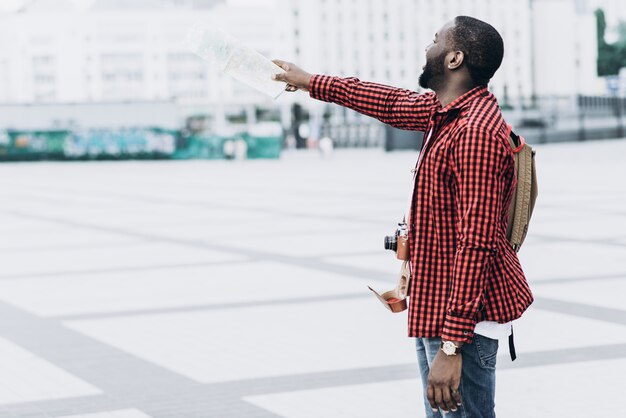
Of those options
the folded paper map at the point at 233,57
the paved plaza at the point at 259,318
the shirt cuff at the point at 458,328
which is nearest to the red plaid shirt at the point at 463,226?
the shirt cuff at the point at 458,328

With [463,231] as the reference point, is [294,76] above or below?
above

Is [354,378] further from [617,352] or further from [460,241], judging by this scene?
[460,241]

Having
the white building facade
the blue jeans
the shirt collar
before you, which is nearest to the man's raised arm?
the shirt collar

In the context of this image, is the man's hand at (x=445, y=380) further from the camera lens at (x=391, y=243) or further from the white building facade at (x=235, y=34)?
the white building facade at (x=235, y=34)

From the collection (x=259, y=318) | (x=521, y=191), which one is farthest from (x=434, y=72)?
(x=259, y=318)

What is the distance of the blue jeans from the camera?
306 cm

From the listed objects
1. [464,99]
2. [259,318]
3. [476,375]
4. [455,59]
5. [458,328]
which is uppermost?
[455,59]

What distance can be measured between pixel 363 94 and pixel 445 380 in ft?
2.93

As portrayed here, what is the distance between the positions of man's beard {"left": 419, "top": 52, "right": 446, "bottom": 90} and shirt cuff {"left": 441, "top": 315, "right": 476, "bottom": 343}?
1.99ft

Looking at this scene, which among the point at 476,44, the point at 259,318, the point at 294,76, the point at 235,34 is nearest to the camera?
the point at 476,44

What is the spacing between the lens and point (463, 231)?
294cm

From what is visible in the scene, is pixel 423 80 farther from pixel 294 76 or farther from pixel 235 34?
pixel 235 34

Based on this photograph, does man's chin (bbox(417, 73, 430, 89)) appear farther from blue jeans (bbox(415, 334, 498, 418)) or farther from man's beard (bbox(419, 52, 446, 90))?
blue jeans (bbox(415, 334, 498, 418))

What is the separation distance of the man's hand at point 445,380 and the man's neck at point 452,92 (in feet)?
2.09
